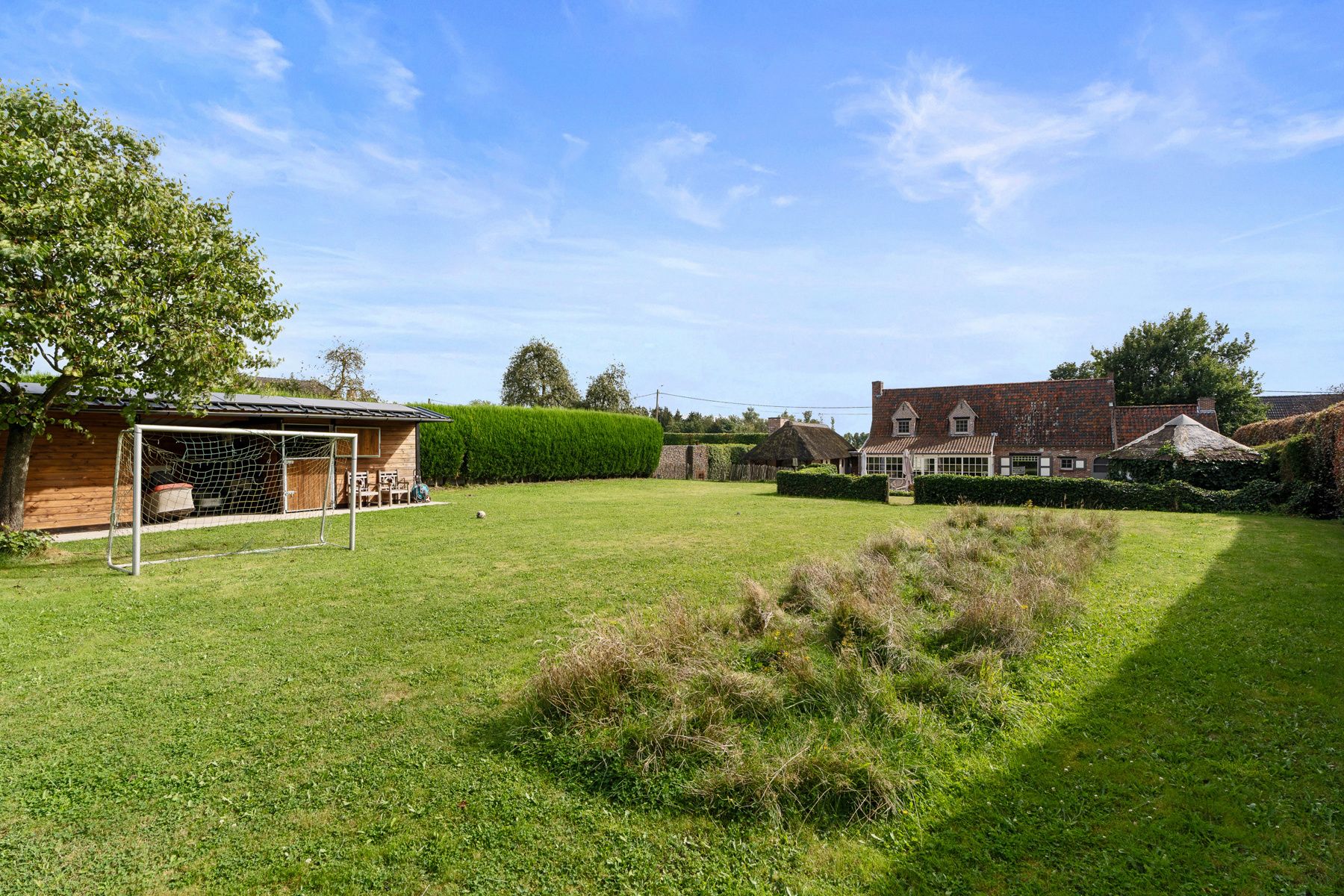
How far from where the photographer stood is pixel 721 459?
3531cm

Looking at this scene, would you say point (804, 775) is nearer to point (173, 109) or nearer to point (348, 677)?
point (348, 677)

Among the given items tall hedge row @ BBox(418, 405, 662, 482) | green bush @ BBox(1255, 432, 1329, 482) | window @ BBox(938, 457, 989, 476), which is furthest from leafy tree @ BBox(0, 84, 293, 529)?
window @ BBox(938, 457, 989, 476)

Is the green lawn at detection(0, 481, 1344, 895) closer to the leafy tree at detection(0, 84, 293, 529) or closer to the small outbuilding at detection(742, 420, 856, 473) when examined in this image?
the leafy tree at detection(0, 84, 293, 529)

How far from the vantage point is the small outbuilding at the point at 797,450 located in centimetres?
3175

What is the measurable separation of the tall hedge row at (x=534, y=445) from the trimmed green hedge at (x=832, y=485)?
10582 millimetres

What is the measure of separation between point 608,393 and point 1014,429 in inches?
1160

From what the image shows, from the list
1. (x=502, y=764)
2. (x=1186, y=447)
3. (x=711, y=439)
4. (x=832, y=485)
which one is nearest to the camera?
(x=502, y=764)

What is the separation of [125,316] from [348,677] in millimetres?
Result: 7923

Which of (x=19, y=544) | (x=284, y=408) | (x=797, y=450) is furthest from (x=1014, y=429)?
(x=19, y=544)

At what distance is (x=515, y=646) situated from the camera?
18.0ft

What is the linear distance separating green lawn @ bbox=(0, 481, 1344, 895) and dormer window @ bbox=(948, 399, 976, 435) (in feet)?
74.4

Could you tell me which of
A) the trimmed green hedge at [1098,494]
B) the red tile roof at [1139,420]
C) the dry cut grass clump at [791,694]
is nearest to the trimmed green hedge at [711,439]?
the red tile roof at [1139,420]

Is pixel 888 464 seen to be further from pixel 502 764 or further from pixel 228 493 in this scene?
pixel 502 764

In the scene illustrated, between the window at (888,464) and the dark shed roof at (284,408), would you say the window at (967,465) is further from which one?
the dark shed roof at (284,408)
